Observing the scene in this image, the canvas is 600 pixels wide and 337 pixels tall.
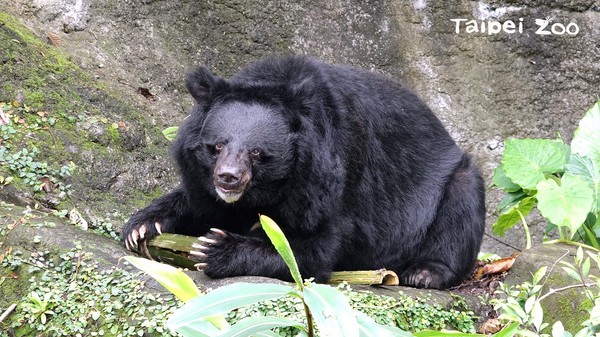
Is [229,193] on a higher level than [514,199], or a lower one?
higher

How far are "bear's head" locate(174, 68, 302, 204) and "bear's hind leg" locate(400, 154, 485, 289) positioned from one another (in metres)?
1.29

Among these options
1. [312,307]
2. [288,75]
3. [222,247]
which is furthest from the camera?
[288,75]

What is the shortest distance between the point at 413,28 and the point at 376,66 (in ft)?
1.67

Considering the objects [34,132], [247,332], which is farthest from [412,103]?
[247,332]

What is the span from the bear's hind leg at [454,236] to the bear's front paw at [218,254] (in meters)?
1.28

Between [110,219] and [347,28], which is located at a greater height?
[347,28]

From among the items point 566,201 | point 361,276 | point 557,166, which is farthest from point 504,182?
point 361,276

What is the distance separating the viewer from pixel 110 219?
5.75m

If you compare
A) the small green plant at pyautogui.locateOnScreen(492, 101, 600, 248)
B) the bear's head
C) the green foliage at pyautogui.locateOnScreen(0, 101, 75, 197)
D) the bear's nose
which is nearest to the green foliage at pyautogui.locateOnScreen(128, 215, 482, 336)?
the bear's nose

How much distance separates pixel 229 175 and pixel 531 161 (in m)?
2.22

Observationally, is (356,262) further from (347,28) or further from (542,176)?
(347,28)

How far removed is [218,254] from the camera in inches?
177

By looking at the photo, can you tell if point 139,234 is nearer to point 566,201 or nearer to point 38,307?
point 38,307

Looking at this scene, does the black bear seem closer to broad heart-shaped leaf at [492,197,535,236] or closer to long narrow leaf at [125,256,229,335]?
broad heart-shaped leaf at [492,197,535,236]
